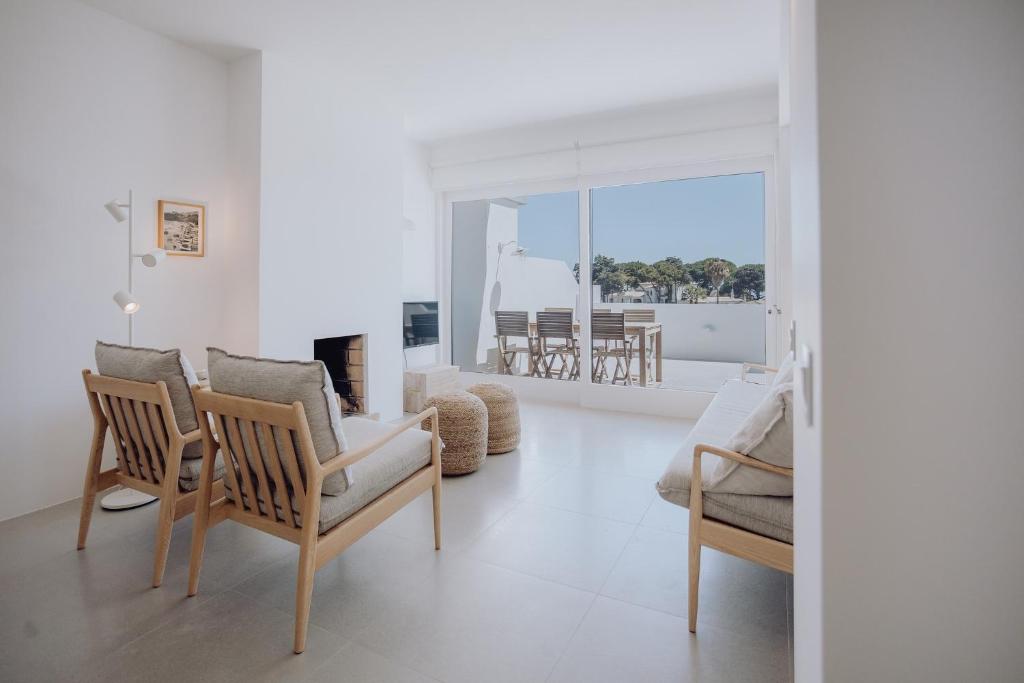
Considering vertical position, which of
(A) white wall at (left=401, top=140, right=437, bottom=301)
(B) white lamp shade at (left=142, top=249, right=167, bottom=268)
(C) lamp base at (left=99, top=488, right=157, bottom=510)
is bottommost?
(C) lamp base at (left=99, top=488, right=157, bottom=510)

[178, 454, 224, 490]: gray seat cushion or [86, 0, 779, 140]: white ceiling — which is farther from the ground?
[86, 0, 779, 140]: white ceiling

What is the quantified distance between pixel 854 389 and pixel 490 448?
322 cm

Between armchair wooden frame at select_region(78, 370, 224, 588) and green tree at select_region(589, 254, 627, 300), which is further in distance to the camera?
green tree at select_region(589, 254, 627, 300)

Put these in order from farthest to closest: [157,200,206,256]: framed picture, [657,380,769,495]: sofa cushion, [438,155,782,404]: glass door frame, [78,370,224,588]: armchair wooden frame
A: [438,155,782,404]: glass door frame
[157,200,206,256]: framed picture
[78,370,224,588]: armchair wooden frame
[657,380,769,495]: sofa cushion

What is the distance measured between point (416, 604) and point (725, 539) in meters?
1.16

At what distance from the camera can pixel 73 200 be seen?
2.89 m

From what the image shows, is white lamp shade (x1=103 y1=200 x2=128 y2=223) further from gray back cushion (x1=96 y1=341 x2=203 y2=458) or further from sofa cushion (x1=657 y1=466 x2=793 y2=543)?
sofa cushion (x1=657 y1=466 x2=793 y2=543)

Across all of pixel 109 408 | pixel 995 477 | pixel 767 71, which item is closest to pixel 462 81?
pixel 767 71

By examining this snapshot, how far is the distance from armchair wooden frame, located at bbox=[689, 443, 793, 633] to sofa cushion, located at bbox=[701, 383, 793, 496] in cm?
3

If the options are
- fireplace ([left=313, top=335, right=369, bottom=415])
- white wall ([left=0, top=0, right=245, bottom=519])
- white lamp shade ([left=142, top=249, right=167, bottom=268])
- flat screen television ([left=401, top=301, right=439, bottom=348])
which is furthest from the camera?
flat screen television ([left=401, top=301, right=439, bottom=348])

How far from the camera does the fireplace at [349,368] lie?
14.2 feet

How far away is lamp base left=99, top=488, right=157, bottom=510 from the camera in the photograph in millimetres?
2740

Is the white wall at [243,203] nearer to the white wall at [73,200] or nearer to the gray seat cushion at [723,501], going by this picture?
the white wall at [73,200]

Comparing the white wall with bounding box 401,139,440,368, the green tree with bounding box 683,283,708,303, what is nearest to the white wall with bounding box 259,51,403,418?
the white wall with bounding box 401,139,440,368
